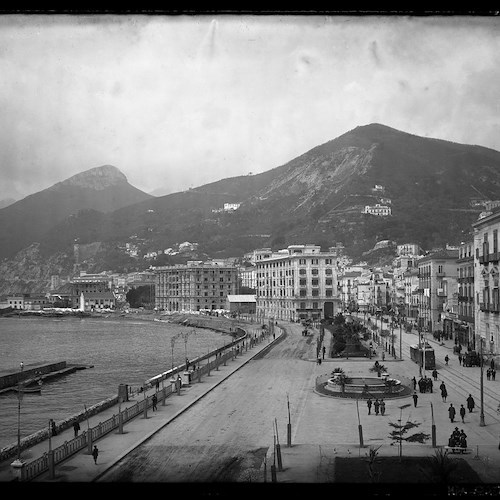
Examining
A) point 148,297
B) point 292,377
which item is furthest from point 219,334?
point 148,297

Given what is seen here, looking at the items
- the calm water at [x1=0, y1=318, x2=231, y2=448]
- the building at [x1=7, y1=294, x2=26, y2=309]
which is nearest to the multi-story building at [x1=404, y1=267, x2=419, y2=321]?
the calm water at [x1=0, y1=318, x2=231, y2=448]

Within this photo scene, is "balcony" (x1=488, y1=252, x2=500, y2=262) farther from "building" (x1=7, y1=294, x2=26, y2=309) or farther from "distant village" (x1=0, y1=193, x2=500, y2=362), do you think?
"building" (x1=7, y1=294, x2=26, y2=309)

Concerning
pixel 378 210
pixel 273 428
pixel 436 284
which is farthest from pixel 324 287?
pixel 273 428

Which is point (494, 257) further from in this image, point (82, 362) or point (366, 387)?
point (82, 362)

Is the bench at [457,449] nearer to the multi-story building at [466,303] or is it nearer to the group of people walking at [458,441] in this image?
the group of people walking at [458,441]

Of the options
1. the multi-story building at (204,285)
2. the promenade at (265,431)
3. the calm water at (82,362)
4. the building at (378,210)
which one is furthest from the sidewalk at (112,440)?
the building at (378,210)

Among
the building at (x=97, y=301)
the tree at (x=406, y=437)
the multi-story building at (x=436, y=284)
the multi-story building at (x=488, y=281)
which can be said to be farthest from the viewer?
the building at (x=97, y=301)
